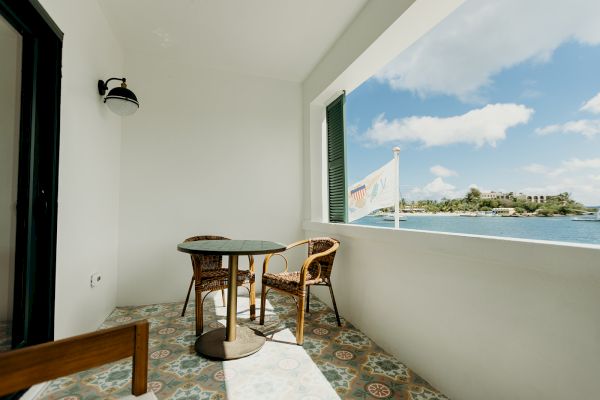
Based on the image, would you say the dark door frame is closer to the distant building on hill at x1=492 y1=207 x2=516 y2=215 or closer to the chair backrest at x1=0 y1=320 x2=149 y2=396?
the chair backrest at x1=0 y1=320 x2=149 y2=396

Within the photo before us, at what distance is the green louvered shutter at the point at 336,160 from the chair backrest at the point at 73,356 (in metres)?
2.65

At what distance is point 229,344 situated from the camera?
2.22m

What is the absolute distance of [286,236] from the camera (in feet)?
12.5

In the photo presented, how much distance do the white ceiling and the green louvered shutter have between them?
0.65 meters

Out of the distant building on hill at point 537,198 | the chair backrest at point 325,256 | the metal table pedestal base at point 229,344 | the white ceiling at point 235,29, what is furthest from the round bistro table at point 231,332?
the white ceiling at point 235,29

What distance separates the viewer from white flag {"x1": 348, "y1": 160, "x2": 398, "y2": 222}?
316 centimetres

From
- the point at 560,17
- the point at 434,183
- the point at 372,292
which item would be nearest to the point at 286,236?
the point at 372,292

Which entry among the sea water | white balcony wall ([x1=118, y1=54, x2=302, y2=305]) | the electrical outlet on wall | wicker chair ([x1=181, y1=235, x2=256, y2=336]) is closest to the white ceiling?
white balcony wall ([x1=118, y1=54, x2=302, y2=305])

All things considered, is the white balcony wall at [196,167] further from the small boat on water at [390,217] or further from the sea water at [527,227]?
the sea water at [527,227]

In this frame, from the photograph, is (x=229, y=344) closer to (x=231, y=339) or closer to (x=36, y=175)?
(x=231, y=339)

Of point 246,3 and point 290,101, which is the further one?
point 290,101

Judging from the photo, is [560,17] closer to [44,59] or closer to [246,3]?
[246,3]

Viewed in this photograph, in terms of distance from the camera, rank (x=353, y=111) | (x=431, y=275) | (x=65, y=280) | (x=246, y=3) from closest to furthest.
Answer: (x=431, y=275)
(x=65, y=280)
(x=246, y=3)
(x=353, y=111)

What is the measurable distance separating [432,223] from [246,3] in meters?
2.42
